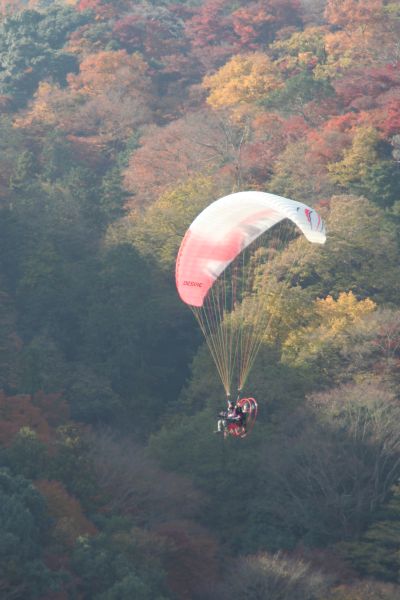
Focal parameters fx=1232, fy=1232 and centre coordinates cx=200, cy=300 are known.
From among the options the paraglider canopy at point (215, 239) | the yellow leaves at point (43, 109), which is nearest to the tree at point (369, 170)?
the yellow leaves at point (43, 109)

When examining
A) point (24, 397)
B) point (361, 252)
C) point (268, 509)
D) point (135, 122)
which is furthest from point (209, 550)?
point (135, 122)

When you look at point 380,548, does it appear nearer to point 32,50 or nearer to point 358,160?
point 358,160

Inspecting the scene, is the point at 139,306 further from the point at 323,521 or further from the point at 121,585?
the point at 121,585

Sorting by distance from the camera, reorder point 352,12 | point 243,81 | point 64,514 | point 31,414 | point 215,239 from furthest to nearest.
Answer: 1. point 352,12
2. point 243,81
3. point 31,414
4. point 64,514
5. point 215,239

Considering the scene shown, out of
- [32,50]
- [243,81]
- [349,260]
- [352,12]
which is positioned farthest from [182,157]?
[32,50]

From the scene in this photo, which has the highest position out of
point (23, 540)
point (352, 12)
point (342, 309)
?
point (352, 12)

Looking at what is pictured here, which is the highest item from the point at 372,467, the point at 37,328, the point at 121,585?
the point at 37,328

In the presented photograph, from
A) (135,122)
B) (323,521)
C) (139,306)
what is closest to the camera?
(323,521)
